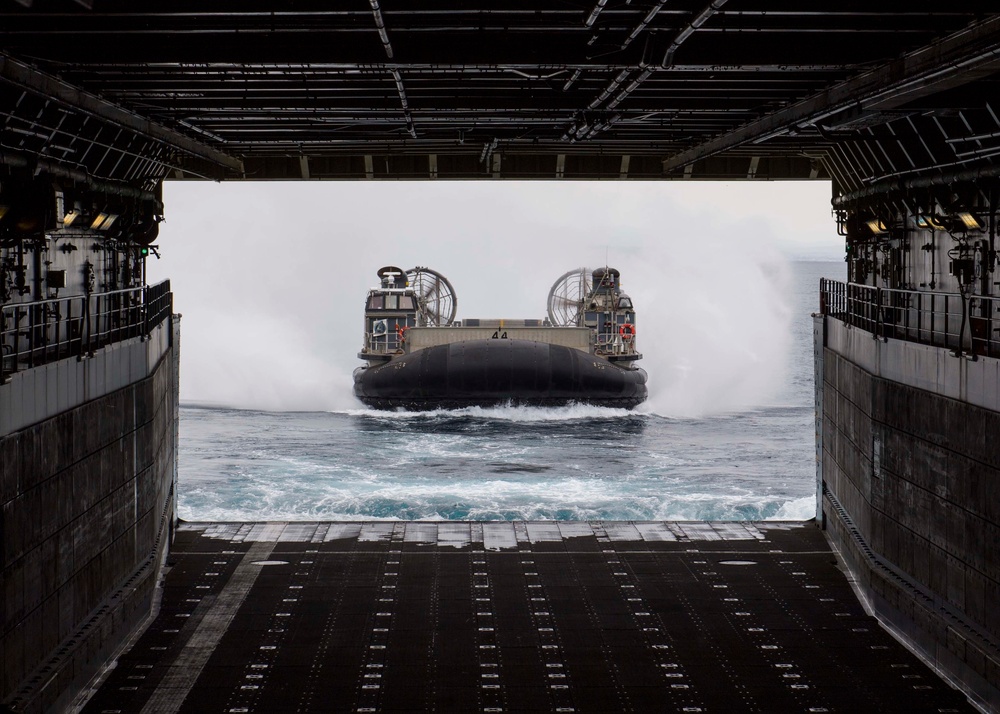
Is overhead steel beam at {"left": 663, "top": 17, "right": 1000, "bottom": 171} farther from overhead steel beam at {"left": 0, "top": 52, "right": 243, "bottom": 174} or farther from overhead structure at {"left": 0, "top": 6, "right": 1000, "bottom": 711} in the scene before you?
overhead steel beam at {"left": 0, "top": 52, "right": 243, "bottom": 174}

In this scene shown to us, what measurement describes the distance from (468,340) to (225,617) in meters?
35.7

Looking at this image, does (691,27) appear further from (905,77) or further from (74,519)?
(74,519)

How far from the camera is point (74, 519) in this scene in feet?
39.6

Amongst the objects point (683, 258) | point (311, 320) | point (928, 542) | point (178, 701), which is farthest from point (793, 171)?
point (683, 258)

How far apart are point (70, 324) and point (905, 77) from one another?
441 inches

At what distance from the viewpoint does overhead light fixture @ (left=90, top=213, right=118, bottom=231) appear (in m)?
17.4

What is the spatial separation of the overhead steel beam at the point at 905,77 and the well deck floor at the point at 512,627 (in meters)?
6.47

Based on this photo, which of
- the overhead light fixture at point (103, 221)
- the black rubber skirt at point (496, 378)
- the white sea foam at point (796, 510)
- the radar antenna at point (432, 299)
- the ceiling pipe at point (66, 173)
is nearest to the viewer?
the ceiling pipe at point (66, 173)

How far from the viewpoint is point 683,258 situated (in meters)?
113

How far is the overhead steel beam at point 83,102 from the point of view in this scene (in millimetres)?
12016

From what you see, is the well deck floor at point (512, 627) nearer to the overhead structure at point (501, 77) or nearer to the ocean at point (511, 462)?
the ocean at point (511, 462)

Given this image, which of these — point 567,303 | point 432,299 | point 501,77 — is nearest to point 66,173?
point 501,77

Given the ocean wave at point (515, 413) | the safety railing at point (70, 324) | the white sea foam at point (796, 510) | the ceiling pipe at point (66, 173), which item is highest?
the ceiling pipe at point (66, 173)

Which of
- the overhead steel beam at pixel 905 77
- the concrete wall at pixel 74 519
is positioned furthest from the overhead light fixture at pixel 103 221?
the overhead steel beam at pixel 905 77
